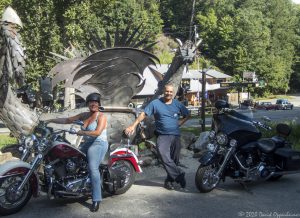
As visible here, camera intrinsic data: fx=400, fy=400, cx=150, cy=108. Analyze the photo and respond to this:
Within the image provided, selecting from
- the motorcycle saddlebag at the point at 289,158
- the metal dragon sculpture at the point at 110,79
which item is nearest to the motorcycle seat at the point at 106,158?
the motorcycle saddlebag at the point at 289,158

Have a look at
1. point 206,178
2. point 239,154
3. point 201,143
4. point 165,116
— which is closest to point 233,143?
point 239,154

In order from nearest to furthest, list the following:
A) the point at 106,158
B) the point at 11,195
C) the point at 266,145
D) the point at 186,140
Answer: the point at 11,195 → the point at 106,158 → the point at 266,145 → the point at 186,140

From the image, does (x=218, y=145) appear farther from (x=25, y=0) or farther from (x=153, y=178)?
(x=25, y=0)

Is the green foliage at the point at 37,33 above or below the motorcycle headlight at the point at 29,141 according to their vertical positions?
above

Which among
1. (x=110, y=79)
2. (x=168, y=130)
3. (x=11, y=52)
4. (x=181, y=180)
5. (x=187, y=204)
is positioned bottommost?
(x=187, y=204)

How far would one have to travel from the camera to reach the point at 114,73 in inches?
390

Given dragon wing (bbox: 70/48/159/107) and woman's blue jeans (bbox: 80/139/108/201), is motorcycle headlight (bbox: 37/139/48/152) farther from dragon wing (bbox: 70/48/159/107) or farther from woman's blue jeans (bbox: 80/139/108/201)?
dragon wing (bbox: 70/48/159/107)

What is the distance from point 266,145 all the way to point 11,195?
4142mm

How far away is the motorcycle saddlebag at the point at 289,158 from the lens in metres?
6.85

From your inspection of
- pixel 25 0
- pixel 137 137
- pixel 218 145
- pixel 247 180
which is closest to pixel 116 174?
pixel 218 145

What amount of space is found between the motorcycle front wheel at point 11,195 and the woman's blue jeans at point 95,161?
885mm

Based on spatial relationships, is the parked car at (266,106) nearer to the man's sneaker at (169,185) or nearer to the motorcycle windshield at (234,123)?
the motorcycle windshield at (234,123)

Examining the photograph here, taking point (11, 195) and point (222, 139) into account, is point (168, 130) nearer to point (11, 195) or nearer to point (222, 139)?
point (222, 139)

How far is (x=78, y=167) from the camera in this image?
5.75 m
